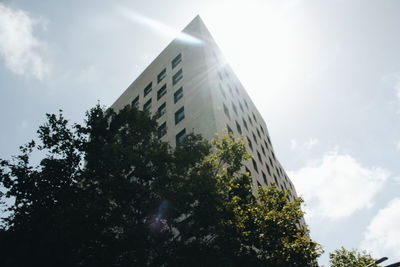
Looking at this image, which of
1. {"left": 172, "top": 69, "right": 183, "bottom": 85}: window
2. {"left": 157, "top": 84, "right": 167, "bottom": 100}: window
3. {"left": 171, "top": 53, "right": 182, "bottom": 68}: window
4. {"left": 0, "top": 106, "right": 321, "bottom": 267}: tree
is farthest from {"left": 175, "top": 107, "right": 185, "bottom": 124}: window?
{"left": 0, "top": 106, "right": 321, "bottom": 267}: tree

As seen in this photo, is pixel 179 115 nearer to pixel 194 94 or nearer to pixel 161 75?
pixel 194 94

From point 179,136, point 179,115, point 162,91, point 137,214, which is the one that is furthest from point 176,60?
point 137,214

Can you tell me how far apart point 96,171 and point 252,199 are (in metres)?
6.87

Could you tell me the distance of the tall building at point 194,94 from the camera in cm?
2002

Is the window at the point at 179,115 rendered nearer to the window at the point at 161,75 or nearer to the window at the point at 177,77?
the window at the point at 177,77

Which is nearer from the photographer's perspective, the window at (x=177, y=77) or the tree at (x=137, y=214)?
the tree at (x=137, y=214)

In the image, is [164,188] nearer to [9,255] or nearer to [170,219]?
[170,219]

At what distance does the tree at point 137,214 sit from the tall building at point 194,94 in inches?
322

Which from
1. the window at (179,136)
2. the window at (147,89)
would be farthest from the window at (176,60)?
the window at (179,136)

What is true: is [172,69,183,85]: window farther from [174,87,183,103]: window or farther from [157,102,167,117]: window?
[157,102,167,117]: window

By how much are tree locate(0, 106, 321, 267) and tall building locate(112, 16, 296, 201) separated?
8.18 metres

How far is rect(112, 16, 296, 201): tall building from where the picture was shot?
20016mm

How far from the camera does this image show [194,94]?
2214 centimetres

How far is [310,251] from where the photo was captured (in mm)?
9398
